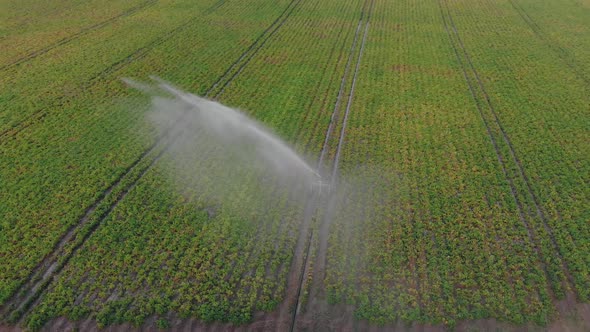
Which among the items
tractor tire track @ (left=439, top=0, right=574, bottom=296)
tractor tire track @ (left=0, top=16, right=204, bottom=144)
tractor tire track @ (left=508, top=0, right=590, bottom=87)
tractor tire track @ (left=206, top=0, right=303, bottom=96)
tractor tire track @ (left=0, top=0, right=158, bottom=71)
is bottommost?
tractor tire track @ (left=0, top=0, right=158, bottom=71)

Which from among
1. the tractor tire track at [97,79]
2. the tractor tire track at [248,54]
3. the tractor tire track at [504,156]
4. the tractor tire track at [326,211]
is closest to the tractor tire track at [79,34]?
the tractor tire track at [97,79]

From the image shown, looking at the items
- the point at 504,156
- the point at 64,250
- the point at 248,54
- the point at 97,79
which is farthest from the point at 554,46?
the point at 64,250

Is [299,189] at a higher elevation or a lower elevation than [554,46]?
lower

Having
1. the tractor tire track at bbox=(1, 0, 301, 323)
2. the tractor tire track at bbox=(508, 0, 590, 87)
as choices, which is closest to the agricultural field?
the tractor tire track at bbox=(1, 0, 301, 323)

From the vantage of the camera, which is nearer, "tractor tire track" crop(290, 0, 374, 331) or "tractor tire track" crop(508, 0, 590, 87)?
"tractor tire track" crop(290, 0, 374, 331)

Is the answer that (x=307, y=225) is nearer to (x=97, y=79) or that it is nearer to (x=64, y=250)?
(x=64, y=250)

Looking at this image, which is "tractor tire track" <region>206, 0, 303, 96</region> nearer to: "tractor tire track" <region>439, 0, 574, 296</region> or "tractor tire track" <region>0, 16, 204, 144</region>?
"tractor tire track" <region>0, 16, 204, 144</region>

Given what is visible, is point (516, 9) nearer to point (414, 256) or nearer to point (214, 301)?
point (414, 256)
